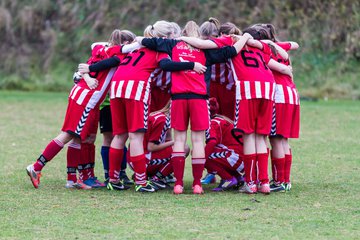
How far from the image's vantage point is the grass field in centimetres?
610

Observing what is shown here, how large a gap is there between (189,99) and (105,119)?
3.98ft

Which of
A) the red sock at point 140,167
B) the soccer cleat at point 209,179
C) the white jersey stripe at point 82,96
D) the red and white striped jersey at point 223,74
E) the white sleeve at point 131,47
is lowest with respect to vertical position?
the soccer cleat at point 209,179

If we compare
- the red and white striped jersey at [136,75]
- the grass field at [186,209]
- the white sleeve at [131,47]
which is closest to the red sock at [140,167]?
the grass field at [186,209]

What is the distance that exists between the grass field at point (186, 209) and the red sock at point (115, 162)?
175mm

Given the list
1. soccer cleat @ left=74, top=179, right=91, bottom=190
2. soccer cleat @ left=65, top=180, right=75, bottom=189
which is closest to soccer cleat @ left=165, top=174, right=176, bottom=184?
soccer cleat @ left=74, top=179, right=91, bottom=190

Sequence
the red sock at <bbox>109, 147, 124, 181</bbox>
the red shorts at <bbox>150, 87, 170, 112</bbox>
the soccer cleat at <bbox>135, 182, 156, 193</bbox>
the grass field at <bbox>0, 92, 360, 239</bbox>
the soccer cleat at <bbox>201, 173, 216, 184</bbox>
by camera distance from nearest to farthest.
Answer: the grass field at <bbox>0, 92, 360, 239</bbox>, the soccer cleat at <bbox>135, 182, 156, 193</bbox>, the red sock at <bbox>109, 147, 124, 181</bbox>, the red shorts at <bbox>150, 87, 170, 112</bbox>, the soccer cleat at <bbox>201, 173, 216, 184</bbox>

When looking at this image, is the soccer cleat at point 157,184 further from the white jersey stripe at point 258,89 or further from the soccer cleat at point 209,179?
the white jersey stripe at point 258,89

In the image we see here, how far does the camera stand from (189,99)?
792cm

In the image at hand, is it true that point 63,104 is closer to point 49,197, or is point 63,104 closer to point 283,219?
point 49,197

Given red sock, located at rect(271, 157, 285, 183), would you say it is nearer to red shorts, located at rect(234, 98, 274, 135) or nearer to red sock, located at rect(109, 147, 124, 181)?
red shorts, located at rect(234, 98, 274, 135)

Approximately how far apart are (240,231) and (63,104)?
12958mm

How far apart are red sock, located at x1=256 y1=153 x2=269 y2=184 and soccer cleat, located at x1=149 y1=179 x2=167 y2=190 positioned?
Answer: 3.29 ft

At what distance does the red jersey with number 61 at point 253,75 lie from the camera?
26.1 ft

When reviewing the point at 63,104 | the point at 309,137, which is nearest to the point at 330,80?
the point at 63,104
